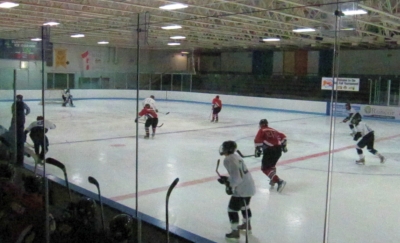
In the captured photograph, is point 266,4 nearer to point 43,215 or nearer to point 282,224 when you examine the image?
point 282,224

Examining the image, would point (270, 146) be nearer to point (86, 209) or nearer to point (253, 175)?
point (253, 175)

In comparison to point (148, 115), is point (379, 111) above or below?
below

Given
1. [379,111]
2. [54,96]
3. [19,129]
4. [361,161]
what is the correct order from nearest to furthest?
[19,129] < [361,161] < [379,111] < [54,96]

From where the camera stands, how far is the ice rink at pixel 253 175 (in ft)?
14.4

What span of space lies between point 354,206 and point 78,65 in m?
20.6

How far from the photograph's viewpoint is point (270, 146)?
5809 mm

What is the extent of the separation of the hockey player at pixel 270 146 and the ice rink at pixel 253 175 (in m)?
0.19

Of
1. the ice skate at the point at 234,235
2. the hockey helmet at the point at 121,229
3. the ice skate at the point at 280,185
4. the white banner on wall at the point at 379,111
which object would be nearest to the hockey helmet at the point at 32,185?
the hockey helmet at the point at 121,229

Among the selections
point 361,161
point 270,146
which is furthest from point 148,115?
point 270,146

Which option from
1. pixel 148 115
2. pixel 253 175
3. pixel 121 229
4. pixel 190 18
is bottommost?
pixel 253 175

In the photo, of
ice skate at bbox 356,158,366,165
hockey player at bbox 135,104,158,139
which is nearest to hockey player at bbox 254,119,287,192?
ice skate at bbox 356,158,366,165

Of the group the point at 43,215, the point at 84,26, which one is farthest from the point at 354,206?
the point at 84,26

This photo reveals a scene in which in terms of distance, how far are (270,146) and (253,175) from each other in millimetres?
1089

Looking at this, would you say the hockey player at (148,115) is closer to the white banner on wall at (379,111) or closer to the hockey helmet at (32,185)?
the hockey helmet at (32,185)
